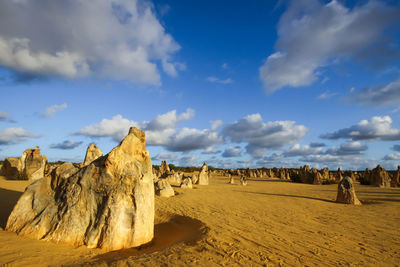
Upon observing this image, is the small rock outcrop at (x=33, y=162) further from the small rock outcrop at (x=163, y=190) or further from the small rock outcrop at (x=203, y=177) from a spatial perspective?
the small rock outcrop at (x=203, y=177)

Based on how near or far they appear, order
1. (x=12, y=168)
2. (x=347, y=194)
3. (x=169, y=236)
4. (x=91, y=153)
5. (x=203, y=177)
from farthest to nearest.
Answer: (x=203, y=177) → (x=12, y=168) → (x=91, y=153) → (x=347, y=194) → (x=169, y=236)

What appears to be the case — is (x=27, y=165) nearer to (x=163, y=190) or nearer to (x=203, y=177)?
(x=163, y=190)

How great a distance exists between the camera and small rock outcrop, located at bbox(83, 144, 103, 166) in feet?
54.8

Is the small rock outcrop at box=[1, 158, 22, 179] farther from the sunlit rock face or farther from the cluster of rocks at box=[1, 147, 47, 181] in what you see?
the sunlit rock face

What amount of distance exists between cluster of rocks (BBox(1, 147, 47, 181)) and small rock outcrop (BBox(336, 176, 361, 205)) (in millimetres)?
24262

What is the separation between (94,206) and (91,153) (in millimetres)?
12778

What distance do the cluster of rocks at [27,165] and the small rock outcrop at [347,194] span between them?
955 inches

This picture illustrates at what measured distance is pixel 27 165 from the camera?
20.0 meters

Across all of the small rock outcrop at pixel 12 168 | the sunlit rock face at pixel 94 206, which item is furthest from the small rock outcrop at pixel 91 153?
the sunlit rock face at pixel 94 206

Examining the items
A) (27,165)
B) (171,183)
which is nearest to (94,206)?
(171,183)

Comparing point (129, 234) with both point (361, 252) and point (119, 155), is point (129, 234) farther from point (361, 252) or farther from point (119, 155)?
point (361, 252)

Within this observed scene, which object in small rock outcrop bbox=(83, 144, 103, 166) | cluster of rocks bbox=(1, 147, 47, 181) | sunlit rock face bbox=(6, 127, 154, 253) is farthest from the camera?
cluster of rocks bbox=(1, 147, 47, 181)

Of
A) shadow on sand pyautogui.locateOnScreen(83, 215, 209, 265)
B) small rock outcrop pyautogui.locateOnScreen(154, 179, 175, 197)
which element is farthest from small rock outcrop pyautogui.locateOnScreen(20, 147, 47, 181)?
shadow on sand pyautogui.locateOnScreen(83, 215, 209, 265)

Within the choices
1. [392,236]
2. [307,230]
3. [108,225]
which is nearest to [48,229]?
[108,225]
